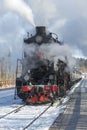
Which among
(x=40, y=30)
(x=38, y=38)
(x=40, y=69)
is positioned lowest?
(x=40, y=69)

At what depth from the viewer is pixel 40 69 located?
2273cm

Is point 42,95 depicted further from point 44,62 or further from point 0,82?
point 0,82

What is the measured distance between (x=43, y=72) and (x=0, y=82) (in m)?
32.3

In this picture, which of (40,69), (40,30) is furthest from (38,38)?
(40,69)

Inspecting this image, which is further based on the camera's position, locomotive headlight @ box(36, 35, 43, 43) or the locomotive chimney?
locomotive headlight @ box(36, 35, 43, 43)

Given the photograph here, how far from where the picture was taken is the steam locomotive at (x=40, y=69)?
69.8ft

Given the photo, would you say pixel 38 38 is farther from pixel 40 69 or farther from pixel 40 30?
pixel 40 69

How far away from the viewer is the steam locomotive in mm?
21281

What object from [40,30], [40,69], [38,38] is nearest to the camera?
[40,30]

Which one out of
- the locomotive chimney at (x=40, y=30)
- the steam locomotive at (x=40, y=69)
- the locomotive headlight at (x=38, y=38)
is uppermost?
the locomotive chimney at (x=40, y=30)

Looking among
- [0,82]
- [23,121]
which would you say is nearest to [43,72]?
[23,121]

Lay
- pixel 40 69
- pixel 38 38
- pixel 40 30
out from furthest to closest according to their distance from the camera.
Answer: pixel 40 69 → pixel 38 38 → pixel 40 30

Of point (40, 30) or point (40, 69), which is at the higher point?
point (40, 30)

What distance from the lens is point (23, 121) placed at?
14297 mm
